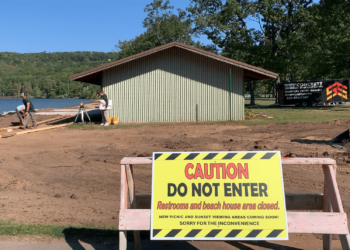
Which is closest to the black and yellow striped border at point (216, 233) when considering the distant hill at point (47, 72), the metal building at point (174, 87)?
the metal building at point (174, 87)

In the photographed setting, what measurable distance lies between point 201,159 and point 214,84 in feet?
60.3

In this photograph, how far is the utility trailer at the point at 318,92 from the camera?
125ft

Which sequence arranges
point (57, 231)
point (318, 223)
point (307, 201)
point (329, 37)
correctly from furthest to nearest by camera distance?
point (329, 37), point (57, 231), point (307, 201), point (318, 223)

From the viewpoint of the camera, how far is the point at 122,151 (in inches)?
461

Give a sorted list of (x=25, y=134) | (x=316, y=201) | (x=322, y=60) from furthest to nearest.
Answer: (x=322, y=60) → (x=25, y=134) → (x=316, y=201)

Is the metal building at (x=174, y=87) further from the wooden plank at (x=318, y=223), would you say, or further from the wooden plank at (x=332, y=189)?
the wooden plank at (x=318, y=223)

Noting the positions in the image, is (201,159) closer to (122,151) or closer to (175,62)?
(122,151)

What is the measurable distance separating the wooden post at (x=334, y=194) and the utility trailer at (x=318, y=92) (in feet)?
120

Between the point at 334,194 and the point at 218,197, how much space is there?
1.31 m

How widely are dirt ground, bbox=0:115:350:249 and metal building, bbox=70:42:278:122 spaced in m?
4.74

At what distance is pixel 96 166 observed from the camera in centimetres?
981

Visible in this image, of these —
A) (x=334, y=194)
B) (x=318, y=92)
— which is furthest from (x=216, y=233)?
(x=318, y=92)

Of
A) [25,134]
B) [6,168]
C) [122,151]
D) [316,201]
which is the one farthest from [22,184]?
[25,134]

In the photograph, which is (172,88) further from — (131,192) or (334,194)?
(334,194)
